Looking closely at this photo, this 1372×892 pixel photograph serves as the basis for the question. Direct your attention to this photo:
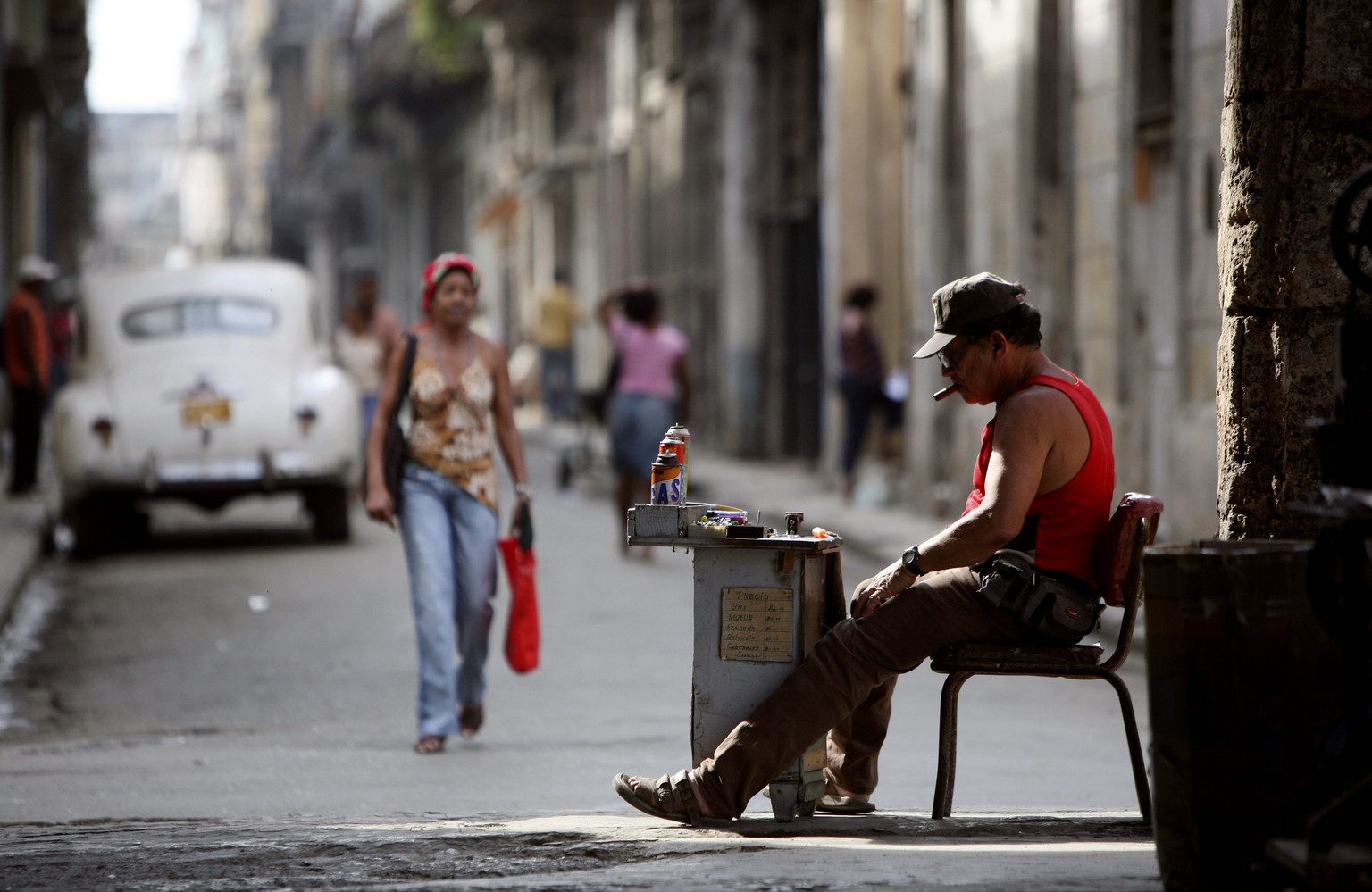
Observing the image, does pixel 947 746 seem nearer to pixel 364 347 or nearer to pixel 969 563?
pixel 969 563

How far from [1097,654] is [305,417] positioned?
9167 millimetres

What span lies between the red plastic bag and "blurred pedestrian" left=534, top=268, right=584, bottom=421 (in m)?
20.0

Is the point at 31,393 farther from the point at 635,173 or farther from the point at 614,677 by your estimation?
the point at 635,173

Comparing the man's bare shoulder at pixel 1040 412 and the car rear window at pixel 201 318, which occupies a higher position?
the car rear window at pixel 201 318

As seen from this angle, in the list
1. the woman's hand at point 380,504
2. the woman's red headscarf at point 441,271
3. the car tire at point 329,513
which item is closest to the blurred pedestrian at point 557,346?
the car tire at point 329,513

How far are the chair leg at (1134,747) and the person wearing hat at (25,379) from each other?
13.0 m

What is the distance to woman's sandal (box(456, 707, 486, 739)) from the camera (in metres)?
7.69

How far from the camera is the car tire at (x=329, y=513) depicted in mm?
14305

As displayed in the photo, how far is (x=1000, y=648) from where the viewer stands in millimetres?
5352

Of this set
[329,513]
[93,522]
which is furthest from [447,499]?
[93,522]

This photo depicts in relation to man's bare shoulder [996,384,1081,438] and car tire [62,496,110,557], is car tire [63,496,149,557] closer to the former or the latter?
car tire [62,496,110,557]

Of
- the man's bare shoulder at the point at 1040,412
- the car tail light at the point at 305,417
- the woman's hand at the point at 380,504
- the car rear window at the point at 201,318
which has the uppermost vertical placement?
the car rear window at the point at 201,318

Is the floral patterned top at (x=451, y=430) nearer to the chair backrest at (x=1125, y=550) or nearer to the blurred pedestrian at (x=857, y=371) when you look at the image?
the chair backrest at (x=1125, y=550)

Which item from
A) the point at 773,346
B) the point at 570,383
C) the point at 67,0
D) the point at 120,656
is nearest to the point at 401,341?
the point at 120,656
